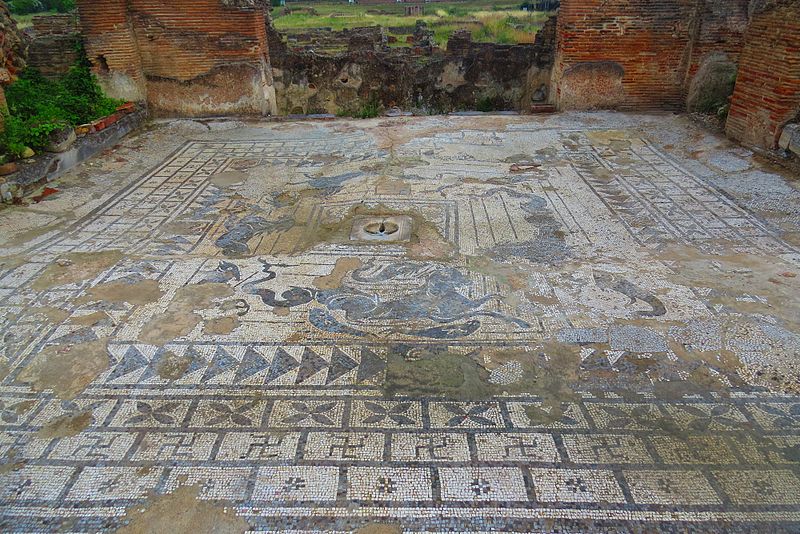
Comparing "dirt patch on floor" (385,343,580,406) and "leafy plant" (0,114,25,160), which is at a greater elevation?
"leafy plant" (0,114,25,160)

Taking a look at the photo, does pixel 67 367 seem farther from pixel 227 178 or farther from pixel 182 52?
pixel 182 52

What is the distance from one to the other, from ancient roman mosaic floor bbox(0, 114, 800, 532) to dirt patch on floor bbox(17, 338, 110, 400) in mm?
14

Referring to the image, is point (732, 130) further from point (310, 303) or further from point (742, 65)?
point (310, 303)

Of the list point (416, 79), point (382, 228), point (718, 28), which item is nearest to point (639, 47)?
point (718, 28)

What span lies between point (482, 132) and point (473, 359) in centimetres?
442

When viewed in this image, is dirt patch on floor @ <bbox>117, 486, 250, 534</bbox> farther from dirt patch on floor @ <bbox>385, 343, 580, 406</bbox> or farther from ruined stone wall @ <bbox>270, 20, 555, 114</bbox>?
ruined stone wall @ <bbox>270, 20, 555, 114</bbox>

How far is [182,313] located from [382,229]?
1.59m

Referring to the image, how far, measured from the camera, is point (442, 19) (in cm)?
2311

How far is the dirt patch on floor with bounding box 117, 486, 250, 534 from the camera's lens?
199cm

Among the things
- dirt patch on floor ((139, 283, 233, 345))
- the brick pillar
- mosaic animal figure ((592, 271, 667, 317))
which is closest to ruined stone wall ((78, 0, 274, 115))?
the brick pillar

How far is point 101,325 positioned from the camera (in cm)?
312

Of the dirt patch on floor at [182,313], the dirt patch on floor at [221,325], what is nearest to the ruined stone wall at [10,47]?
the dirt patch on floor at [182,313]

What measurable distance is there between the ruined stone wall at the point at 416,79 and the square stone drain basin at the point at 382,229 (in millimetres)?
4995

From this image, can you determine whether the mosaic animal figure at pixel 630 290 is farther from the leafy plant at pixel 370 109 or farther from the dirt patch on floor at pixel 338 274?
the leafy plant at pixel 370 109
